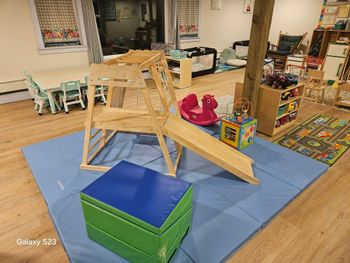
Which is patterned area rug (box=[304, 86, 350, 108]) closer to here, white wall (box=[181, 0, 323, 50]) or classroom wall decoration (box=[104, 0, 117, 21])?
white wall (box=[181, 0, 323, 50])

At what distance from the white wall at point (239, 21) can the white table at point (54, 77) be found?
3.25m

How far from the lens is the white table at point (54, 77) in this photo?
376cm

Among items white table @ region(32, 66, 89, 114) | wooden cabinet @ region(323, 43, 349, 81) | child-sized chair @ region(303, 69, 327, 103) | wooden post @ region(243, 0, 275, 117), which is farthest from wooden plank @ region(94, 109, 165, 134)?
wooden cabinet @ region(323, 43, 349, 81)

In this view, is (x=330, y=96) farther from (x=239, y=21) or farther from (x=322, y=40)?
(x=239, y=21)

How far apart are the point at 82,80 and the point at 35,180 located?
216 cm

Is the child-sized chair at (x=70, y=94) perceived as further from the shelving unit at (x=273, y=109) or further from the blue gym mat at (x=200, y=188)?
the shelving unit at (x=273, y=109)

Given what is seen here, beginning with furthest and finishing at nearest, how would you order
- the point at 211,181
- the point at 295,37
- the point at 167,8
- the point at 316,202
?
the point at 295,37, the point at 167,8, the point at 211,181, the point at 316,202

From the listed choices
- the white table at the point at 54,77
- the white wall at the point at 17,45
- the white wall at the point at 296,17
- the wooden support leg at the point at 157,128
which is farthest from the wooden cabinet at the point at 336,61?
the white wall at the point at 17,45

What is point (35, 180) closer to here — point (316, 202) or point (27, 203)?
point (27, 203)

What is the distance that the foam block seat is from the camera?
1403 millimetres

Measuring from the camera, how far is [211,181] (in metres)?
2.38

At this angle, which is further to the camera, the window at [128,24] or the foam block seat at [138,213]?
the window at [128,24]

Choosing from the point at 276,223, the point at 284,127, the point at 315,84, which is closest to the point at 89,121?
the point at 276,223

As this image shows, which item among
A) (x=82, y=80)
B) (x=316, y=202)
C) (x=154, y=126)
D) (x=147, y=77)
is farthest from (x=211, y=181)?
(x=147, y=77)
